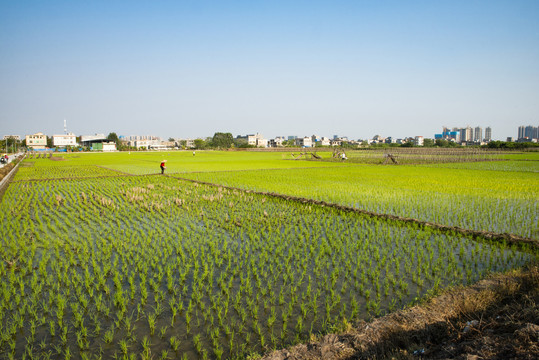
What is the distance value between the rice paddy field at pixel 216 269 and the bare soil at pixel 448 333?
0.41 m

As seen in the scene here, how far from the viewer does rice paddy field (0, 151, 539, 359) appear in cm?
380

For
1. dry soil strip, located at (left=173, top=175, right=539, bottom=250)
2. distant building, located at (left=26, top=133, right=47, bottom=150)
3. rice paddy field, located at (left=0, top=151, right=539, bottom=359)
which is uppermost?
distant building, located at (left=26, top=133, right=47, bottom=150)

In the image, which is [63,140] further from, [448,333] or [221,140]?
[448,333]

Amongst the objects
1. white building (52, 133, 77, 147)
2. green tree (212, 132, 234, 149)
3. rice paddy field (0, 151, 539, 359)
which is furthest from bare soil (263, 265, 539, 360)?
white building (52, 133, 77, 147)

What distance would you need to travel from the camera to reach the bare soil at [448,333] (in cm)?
276

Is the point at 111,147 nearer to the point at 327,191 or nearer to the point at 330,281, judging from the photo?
the point at 327,191

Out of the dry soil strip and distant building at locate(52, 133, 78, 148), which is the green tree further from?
the dry soil strip

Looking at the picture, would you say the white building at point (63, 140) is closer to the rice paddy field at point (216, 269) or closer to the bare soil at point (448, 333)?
the rice paddy field at point (216, 269)

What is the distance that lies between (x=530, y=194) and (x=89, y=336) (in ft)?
50.6

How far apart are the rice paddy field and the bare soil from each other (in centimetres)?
41

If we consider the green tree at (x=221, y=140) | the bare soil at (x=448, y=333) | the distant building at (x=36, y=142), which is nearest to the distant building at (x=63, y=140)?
the distant building at (x=36, y=142)

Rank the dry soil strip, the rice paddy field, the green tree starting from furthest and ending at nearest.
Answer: the green tree, the dry soil strip, the rice paddy field

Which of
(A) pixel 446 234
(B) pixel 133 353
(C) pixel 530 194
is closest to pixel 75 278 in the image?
(B) pixel 133 353

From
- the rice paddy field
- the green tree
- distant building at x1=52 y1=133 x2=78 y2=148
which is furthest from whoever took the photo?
the green tree
